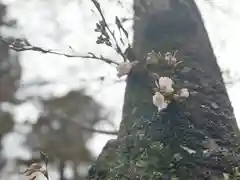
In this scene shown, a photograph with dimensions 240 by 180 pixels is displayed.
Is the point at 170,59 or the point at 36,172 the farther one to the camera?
the point at 170,59

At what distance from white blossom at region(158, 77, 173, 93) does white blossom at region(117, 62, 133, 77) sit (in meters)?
0.11

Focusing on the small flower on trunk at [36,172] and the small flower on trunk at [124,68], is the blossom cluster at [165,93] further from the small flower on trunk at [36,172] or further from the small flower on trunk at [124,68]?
the small flower on trunk at [36,172]

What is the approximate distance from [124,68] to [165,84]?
0.43 ft

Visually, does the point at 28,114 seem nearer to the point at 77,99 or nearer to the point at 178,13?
the point at 77,99

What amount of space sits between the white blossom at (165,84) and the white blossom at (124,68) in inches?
4.4

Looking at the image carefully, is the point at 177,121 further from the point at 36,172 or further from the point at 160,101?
the point at 36,172

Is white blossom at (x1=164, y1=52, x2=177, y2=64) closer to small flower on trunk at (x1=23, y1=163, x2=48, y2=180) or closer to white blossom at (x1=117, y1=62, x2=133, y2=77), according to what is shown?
white blossom at (x1=117, y1=62, x2=133, y2=77)

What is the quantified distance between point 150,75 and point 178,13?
27 centimetres

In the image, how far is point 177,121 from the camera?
0.78 metres

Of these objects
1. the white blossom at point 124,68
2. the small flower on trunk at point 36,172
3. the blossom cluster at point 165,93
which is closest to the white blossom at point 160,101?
the blossom cluster at point 165,93

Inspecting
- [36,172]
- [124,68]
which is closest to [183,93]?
[124,68]

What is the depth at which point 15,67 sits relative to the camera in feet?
21.9

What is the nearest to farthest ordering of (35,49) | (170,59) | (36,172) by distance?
(36,172)
(170,59)
(35,49)

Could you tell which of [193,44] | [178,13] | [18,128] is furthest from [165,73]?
[18,128]
